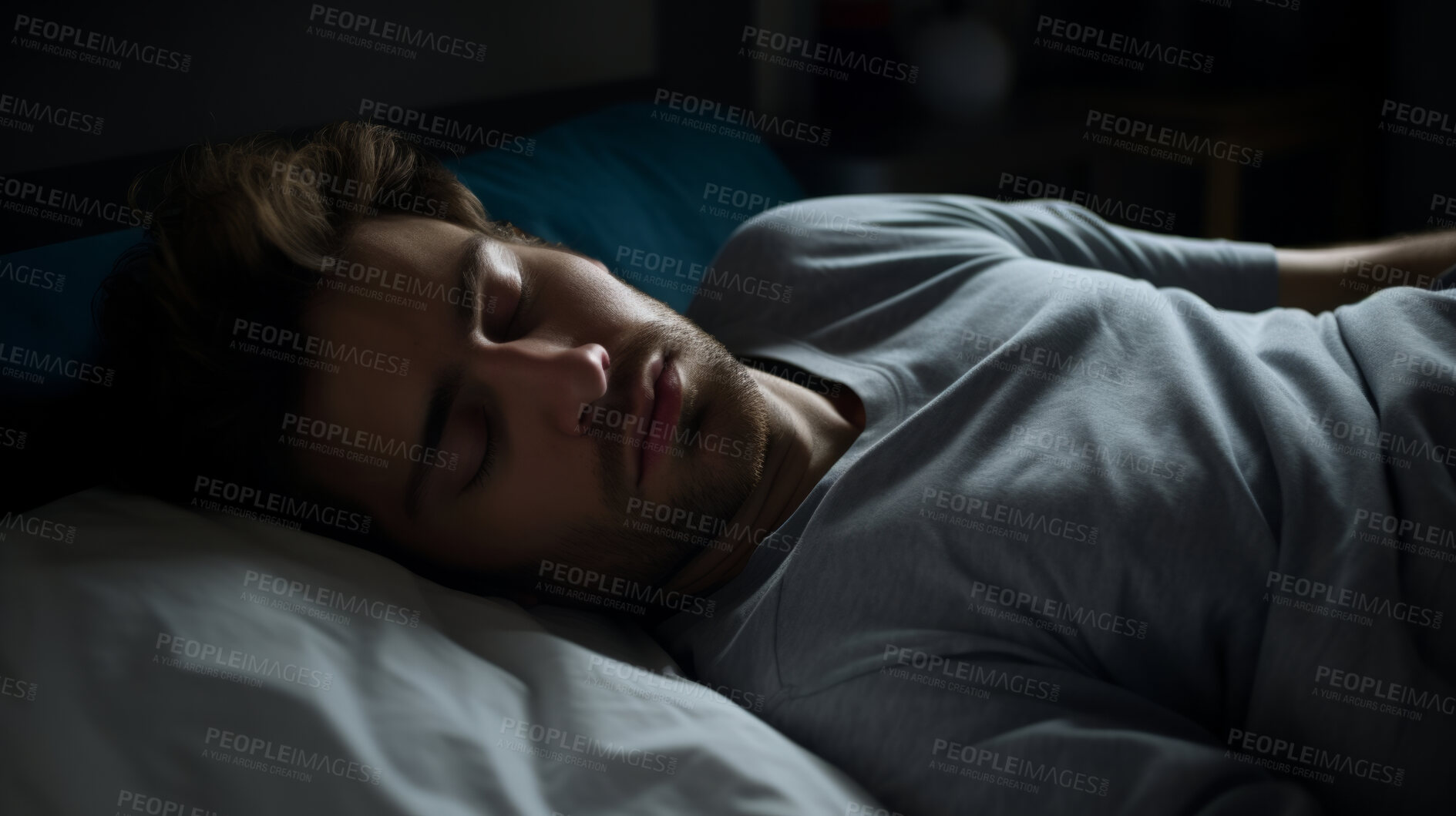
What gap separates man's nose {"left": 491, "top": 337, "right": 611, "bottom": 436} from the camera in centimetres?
89

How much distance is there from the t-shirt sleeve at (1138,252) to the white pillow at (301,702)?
31.9 inches

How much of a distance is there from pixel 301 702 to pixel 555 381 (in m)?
0.35

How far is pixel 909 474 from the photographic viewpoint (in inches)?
36.5

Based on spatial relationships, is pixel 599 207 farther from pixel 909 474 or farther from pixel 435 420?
pixel 909 474

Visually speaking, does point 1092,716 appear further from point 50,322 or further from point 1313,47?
point 1313,47

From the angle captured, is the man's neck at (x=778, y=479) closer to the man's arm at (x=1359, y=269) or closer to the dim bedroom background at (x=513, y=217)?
the dim bedroom background at (x=513, y=217)

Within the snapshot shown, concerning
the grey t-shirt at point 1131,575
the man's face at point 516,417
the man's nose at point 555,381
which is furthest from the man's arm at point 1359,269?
the man's nose at point 555,381

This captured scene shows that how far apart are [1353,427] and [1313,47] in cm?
189

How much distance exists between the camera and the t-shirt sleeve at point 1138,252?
4.07ft

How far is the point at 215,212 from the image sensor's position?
3.25ft

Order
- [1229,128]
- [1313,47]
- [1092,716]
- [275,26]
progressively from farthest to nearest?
[1313,47] < [1229,128] < [275,26] < [1092,716]

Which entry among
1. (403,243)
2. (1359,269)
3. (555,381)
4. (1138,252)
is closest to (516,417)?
(555,381)

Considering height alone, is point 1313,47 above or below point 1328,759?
above

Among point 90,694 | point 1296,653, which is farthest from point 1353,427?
point 90,694
